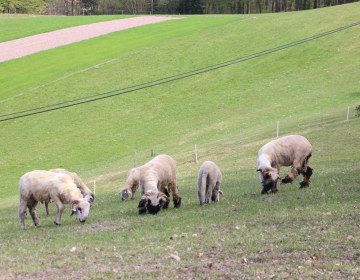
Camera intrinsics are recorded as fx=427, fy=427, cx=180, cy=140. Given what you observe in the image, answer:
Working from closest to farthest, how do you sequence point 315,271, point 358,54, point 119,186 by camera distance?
point 315,271 < point 119,186 < point 358,54

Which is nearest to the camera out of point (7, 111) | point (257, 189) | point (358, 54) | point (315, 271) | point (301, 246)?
point (315, 271)

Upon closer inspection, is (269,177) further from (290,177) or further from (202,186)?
(202,186)

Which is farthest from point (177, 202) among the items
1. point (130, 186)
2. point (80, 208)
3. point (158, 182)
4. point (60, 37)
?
point (60, 37)

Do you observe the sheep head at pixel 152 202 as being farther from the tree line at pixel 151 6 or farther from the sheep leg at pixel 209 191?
the tree line at pixel 151 6

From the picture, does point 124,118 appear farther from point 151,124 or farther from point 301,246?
point 301,246

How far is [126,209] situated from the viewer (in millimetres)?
17984

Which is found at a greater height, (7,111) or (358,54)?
(358,54)

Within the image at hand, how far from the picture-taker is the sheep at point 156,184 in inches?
603

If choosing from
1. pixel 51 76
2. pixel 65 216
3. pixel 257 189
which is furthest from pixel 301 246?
pixel 51 76

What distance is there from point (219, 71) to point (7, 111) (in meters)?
31.0

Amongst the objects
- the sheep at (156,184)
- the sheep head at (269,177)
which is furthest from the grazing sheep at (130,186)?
the sheep head at (269,177)

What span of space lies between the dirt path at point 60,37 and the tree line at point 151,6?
103ft

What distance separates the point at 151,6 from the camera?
136500 mm

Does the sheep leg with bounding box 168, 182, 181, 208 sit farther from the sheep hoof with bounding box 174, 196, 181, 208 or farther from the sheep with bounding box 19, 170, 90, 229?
the sheep with bounding box 19, 170, 90, 229
